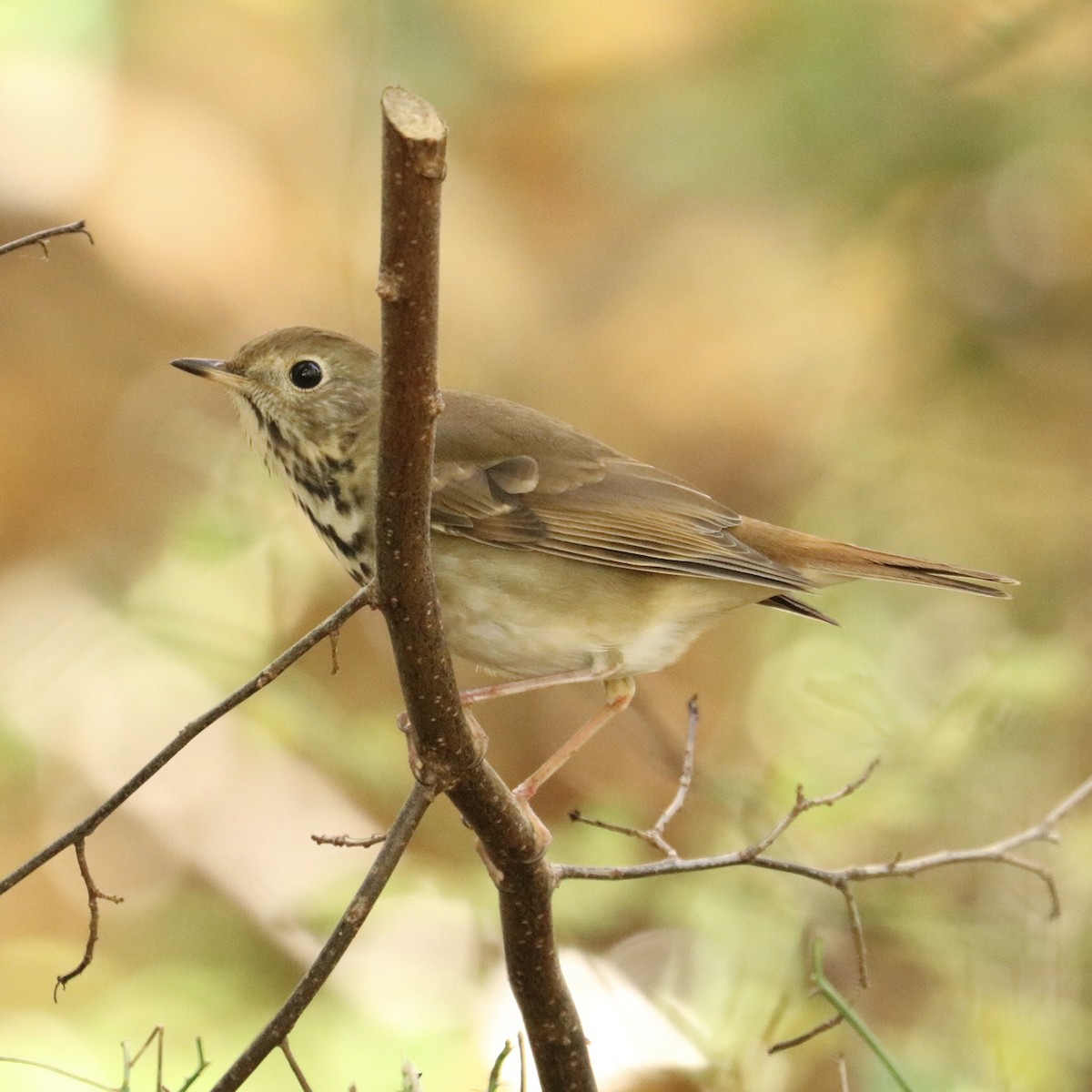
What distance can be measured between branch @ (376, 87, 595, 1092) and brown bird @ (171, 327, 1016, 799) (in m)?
0.47

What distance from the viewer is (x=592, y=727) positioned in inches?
109

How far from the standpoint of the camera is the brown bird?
2664mm

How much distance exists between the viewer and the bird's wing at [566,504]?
8.86 feet

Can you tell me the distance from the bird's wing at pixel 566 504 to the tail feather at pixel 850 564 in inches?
3.1

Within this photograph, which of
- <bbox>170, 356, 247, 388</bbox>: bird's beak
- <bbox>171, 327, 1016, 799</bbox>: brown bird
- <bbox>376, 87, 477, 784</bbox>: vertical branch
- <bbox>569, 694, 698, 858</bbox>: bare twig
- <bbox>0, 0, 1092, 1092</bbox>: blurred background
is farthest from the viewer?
<bbox>0, 0, 1092, 1092</bbox>: blurred background

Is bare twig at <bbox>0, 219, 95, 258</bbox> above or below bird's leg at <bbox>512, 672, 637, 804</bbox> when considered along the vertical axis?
above

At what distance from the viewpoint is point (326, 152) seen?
264 inches

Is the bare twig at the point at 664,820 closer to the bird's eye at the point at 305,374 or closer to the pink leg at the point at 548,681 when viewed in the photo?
the pink leg at the point at 548,681

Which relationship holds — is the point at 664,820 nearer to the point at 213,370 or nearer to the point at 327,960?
the point at 327,960

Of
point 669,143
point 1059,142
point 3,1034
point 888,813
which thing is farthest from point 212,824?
point 1059,142

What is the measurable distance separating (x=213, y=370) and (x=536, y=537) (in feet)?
2.31

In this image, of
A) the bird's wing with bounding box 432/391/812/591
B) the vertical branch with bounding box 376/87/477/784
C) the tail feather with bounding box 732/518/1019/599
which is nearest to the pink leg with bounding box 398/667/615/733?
the bird's wing with bounding box 432/391/812/591

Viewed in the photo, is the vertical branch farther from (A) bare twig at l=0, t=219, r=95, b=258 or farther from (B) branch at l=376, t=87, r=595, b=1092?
(A) bare twig at l=0, t=219, r=95, b=258

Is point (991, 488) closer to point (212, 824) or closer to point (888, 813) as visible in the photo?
point (888, 813)
